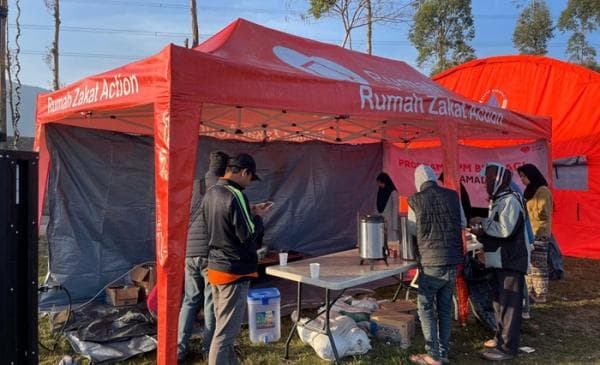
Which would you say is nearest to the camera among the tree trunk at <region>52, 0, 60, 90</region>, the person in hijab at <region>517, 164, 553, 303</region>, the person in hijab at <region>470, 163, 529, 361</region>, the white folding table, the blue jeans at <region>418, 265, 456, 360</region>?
the white folding table

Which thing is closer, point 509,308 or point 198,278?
point 198,278

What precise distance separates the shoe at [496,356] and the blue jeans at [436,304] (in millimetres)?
388

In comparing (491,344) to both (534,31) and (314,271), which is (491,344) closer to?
(314,271)

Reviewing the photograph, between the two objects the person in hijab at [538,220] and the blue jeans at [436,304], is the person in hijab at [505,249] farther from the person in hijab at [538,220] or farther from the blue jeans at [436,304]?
the person in hijab at [538,220]

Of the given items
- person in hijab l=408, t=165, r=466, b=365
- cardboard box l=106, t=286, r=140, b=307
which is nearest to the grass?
person in hijab l=408, t=165, r=466, b=365

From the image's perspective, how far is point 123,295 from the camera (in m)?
5.11

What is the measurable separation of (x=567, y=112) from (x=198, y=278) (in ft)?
26.7

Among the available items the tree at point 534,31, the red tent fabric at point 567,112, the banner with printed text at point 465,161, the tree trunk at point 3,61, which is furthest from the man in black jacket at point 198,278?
the tree at point 534,31

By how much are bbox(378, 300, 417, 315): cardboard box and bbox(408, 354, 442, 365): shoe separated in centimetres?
72

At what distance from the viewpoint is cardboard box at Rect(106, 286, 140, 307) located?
5.09m

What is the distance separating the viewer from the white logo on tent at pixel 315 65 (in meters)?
4.32

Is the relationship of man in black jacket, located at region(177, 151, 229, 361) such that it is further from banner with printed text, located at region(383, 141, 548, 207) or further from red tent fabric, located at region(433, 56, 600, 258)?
red tent fabric, located at region(433, 56, 600, 258)

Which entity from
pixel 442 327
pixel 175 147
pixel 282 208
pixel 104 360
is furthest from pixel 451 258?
pixel 282 208

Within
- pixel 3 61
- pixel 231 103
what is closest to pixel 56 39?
pixel 3 61
